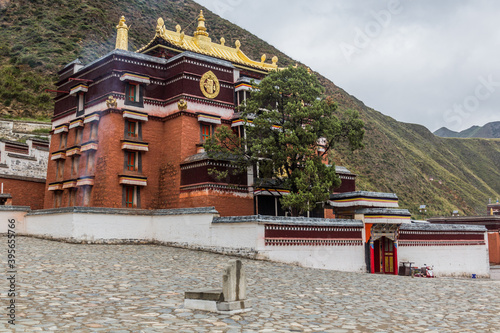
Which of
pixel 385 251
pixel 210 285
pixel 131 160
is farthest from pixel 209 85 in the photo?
pixel 210 285

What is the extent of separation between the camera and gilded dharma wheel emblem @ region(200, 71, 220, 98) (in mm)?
26375

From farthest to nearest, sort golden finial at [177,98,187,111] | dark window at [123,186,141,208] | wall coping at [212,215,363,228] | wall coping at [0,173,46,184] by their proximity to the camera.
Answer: wall coping at [0,173,46,184], golden finial at [177,98,187,111], dark window at [123,186,141,208], wall coping at [212,215,363,228]

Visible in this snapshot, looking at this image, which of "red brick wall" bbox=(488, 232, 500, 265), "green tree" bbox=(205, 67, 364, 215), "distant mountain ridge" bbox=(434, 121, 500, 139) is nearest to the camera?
"green tree" bbox=(205, 67, 364, 215)

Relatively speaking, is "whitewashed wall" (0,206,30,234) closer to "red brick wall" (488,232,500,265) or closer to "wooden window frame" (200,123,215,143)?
"wooden window frame" (200,123,215,143)

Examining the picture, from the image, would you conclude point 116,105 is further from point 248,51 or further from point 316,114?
point 248,51

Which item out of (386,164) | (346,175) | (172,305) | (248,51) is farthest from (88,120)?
(248,51)

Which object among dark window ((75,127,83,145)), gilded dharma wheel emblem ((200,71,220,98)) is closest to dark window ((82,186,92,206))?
dark window ((75,127,83,145))

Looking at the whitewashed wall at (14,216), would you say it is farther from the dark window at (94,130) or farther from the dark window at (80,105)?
the dark window at (80,105)

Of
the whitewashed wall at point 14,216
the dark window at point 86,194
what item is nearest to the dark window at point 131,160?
the dark window at point 86,194

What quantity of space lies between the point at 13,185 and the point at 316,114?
810 inches

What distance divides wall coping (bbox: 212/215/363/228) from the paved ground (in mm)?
1721

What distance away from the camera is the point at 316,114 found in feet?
72.5

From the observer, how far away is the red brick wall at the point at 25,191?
1177 inches

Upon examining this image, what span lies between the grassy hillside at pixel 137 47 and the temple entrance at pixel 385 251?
3953 centimetres
